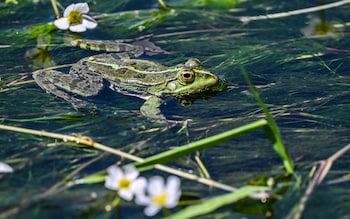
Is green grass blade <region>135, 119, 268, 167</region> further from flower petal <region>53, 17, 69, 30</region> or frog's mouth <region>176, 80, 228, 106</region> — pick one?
flower petal <region>53, 17, 69, 30</region>

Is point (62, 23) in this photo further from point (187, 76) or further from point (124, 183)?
point (124, 183)

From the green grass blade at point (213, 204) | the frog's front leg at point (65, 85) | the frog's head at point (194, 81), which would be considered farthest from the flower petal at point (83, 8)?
the green grass blade at point (213, 204)

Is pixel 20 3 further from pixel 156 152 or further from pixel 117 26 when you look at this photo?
pixel 156 152

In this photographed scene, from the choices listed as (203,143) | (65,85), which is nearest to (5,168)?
(203,143)

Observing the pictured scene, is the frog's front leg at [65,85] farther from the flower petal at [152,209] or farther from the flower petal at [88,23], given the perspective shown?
the flower petal at [152,209]

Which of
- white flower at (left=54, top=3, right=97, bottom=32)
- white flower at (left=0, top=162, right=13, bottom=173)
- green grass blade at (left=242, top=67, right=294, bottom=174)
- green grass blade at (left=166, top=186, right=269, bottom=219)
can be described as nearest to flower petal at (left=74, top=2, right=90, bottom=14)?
white flower at (left=54, top=3, right=97, bottom=32)
